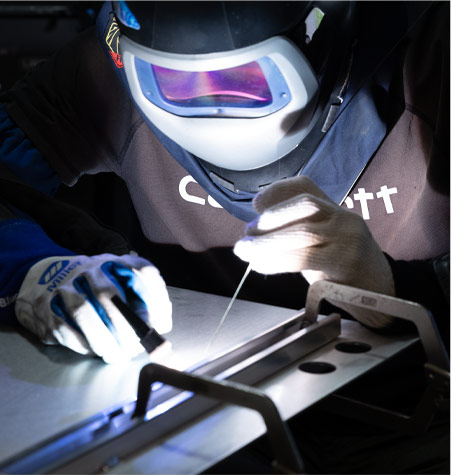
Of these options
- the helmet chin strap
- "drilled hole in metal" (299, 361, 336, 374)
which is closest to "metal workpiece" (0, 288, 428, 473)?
"drilled hole in metal" (299, 361, 336, 374)

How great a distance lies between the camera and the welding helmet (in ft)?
3.25

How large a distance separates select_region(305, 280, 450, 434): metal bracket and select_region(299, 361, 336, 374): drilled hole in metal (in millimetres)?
67

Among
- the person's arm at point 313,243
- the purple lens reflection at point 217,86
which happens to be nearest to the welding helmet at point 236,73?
the purple lens reflection at point 217,86

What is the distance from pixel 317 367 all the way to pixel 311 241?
0.56ft

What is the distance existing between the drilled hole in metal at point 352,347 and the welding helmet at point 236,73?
0.37 metres

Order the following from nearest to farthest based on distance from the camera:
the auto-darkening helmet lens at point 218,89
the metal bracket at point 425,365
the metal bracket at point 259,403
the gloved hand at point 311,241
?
1. the metal bracket at point 259,403
2. the metal bracket at point 425,365
3. the gloved hand at point 311,241
4. the auto-darkening helmet lens at point 218,89

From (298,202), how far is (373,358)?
222 mm

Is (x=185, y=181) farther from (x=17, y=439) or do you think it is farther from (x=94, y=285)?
(x=17, y=439)

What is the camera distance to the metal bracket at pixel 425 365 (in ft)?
2.53

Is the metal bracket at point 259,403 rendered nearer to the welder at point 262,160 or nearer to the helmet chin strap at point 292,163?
the welder at point 262,160

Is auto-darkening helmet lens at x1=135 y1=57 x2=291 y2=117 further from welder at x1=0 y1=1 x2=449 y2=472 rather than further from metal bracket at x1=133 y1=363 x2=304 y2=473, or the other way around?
metal bracket at x1=133 y1=363 x2=304 y2=473

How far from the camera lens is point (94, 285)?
94cm

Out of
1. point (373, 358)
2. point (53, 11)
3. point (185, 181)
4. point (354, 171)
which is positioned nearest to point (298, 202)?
point (373, 358)

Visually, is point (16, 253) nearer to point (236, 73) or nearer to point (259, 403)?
point (236, 73)
